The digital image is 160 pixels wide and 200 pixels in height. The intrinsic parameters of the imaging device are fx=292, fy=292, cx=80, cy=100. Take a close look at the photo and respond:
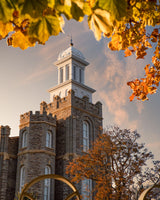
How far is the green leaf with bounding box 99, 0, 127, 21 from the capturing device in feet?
4.63

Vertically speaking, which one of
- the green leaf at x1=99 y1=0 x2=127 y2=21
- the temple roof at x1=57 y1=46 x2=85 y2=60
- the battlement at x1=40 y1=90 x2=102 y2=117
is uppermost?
the temple roof at x1=57 y1=46 x2=85 y2=60

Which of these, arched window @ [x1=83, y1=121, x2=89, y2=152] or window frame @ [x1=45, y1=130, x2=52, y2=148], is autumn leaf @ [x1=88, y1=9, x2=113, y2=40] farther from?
arched window @ [x1=83, y1=121, x2=89, y2=152]

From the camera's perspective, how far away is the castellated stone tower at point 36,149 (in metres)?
22.5

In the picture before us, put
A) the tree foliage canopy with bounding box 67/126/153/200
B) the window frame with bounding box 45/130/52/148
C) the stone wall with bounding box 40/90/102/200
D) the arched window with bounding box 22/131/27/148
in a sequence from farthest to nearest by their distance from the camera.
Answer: the arched window with bounding box 22/131/27/148, the window frame with bounding box 45/130/52/148, the stone wall with bounding box 40/90/102/200, the tree foliage canopy with bounding box 67/126/153/200

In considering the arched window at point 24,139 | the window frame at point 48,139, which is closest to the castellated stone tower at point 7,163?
the arched window at point 24,139

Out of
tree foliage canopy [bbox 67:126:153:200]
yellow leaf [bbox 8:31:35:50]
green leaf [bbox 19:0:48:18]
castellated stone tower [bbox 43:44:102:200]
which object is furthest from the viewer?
castellated stone tower [bbox 43:44:102:200]

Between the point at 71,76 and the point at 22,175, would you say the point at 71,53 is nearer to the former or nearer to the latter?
the point at 71,76

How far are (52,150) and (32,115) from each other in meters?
3.38

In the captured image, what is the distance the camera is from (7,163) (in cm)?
2392

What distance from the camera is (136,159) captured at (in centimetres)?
1942

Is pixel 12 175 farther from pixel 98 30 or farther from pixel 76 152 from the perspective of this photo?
pixel 98 30

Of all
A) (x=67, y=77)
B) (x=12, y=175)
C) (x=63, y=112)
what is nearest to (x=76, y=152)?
(x=63, y=112)

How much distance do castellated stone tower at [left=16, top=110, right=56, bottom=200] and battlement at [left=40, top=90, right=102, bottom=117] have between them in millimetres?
2215

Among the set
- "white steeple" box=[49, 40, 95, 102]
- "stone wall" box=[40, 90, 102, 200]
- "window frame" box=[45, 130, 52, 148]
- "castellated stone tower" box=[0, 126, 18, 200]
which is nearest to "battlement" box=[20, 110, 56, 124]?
"window frame" box=[45, 130, 52, 148]
